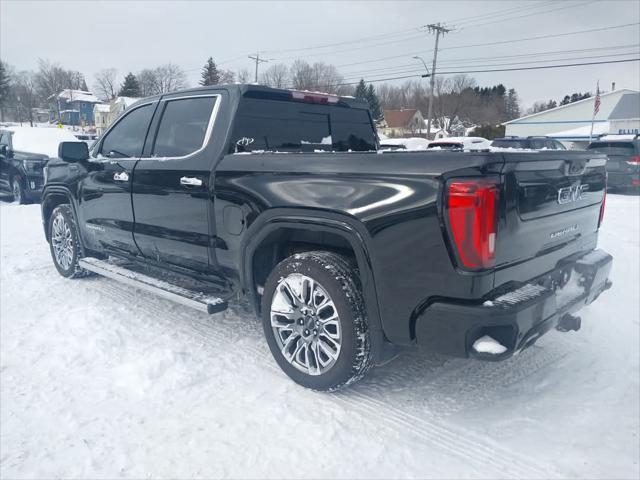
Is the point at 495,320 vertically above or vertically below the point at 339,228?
below

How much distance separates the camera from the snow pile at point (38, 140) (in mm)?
12938

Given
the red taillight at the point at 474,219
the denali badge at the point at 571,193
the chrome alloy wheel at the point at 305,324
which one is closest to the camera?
the red taillight at the point at 474,219

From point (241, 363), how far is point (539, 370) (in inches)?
81.2

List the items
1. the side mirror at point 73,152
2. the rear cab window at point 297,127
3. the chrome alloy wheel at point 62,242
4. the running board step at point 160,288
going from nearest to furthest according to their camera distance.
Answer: the running board step at point 160,288
the rear cab window at point 297,127
the side mirror at point 73,152
the chrome alloy wheel at point 62,242

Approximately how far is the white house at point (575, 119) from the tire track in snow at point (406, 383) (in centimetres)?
4753

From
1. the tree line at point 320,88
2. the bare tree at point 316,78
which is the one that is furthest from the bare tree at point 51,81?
the bare tree at point 316,78

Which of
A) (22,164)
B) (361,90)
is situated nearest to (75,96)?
(361,90)

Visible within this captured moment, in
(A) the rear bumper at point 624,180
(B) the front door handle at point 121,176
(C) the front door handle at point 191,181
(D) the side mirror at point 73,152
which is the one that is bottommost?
(A) the rear bumper at point 624,180

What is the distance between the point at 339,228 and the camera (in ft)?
9.30

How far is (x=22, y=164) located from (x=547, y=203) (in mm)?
12244

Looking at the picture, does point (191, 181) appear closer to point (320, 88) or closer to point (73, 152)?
point (73, 152)

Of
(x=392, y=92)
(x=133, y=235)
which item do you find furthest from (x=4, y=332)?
(x=392, y=92)

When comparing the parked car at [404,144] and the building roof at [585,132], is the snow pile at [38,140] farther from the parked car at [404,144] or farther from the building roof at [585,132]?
the building roof at [585,132]

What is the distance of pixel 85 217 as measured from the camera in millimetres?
5094
